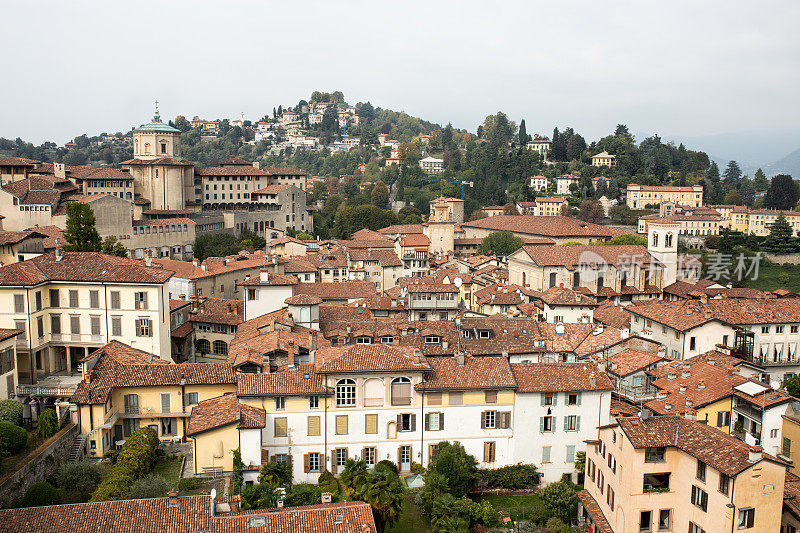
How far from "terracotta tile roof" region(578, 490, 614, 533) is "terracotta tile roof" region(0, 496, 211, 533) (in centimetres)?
1243

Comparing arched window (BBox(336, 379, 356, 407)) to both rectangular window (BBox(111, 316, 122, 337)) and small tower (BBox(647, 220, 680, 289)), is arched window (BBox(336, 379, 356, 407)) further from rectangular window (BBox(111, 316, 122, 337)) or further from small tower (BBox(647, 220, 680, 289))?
small tower (BBox(647, 220, 680, 289))

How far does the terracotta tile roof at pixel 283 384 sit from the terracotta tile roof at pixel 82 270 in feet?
31.6

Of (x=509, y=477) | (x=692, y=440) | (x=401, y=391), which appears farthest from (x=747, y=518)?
(x=401, y=391)

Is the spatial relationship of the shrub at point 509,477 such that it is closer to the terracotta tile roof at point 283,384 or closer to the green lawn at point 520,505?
the green lawn at point 520,505

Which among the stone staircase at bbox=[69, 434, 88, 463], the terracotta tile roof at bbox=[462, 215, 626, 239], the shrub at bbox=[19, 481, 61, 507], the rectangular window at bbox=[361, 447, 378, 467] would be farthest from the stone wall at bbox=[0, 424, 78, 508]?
the terracotta tile roof at bbox=[462, 215, 626, 239]

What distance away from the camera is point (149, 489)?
70.3 ft

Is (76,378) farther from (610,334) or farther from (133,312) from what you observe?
(610,334)

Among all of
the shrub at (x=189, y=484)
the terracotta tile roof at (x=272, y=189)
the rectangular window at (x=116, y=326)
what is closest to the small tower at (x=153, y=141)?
the terracotta tile roof at (x=272, y=189)

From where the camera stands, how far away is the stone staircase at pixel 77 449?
2547 centimetres

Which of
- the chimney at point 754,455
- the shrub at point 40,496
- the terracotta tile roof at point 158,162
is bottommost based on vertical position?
the shrub at point 40,496

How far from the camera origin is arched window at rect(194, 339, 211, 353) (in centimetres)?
4028

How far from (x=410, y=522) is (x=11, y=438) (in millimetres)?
13463

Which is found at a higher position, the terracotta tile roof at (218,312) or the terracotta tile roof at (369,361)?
the terracotta tile roof at (369,361)

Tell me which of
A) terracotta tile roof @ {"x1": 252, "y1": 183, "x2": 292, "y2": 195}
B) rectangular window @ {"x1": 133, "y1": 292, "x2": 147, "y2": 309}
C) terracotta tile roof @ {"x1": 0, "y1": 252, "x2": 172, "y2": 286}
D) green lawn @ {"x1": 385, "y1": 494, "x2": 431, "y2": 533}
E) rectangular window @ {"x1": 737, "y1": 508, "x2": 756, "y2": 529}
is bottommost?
green lawn @ {"x1": 385, "y1": 494, "x2": 431, "y2": 533}
